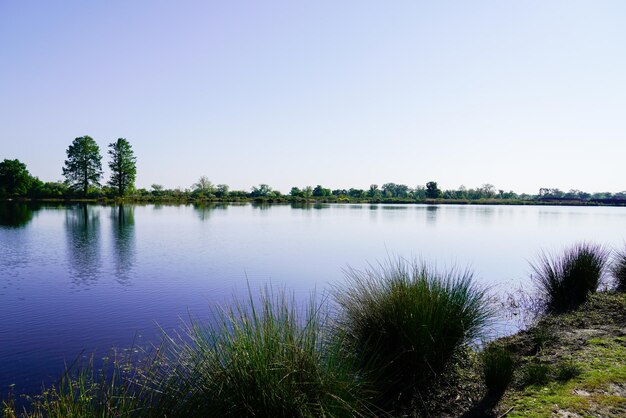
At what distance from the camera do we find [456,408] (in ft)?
16.6

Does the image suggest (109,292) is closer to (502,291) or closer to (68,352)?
(68,352)

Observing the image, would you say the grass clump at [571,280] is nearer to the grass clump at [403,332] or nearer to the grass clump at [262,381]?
the grass clump at [403,332]

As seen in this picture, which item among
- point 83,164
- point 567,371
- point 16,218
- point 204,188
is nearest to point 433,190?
point 204,188

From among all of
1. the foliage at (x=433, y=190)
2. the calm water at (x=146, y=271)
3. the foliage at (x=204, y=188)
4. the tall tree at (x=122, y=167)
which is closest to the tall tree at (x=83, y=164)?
the tall tree at (x=122, y=167)

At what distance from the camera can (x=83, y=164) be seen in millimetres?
73688

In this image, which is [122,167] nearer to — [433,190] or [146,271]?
[146,271]

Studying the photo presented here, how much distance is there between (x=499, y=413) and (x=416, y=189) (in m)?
146

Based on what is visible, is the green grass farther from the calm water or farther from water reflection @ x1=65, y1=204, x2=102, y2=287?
water reflection @ x1=65, y1=204, x2=102, y2=287

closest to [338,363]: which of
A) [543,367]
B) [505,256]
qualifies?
[543,367]

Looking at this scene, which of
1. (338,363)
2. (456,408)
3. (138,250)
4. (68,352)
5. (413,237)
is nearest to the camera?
(338,363)

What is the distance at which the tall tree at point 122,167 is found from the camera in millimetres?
77312

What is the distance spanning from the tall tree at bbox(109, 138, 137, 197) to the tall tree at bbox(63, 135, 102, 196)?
2639 millimetres

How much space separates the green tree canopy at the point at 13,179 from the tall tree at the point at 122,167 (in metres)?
14.5

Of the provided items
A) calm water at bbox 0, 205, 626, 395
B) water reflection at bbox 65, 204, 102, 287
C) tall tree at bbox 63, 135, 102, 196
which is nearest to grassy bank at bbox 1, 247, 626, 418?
calm water at bbox 0, 205, 626, 395
